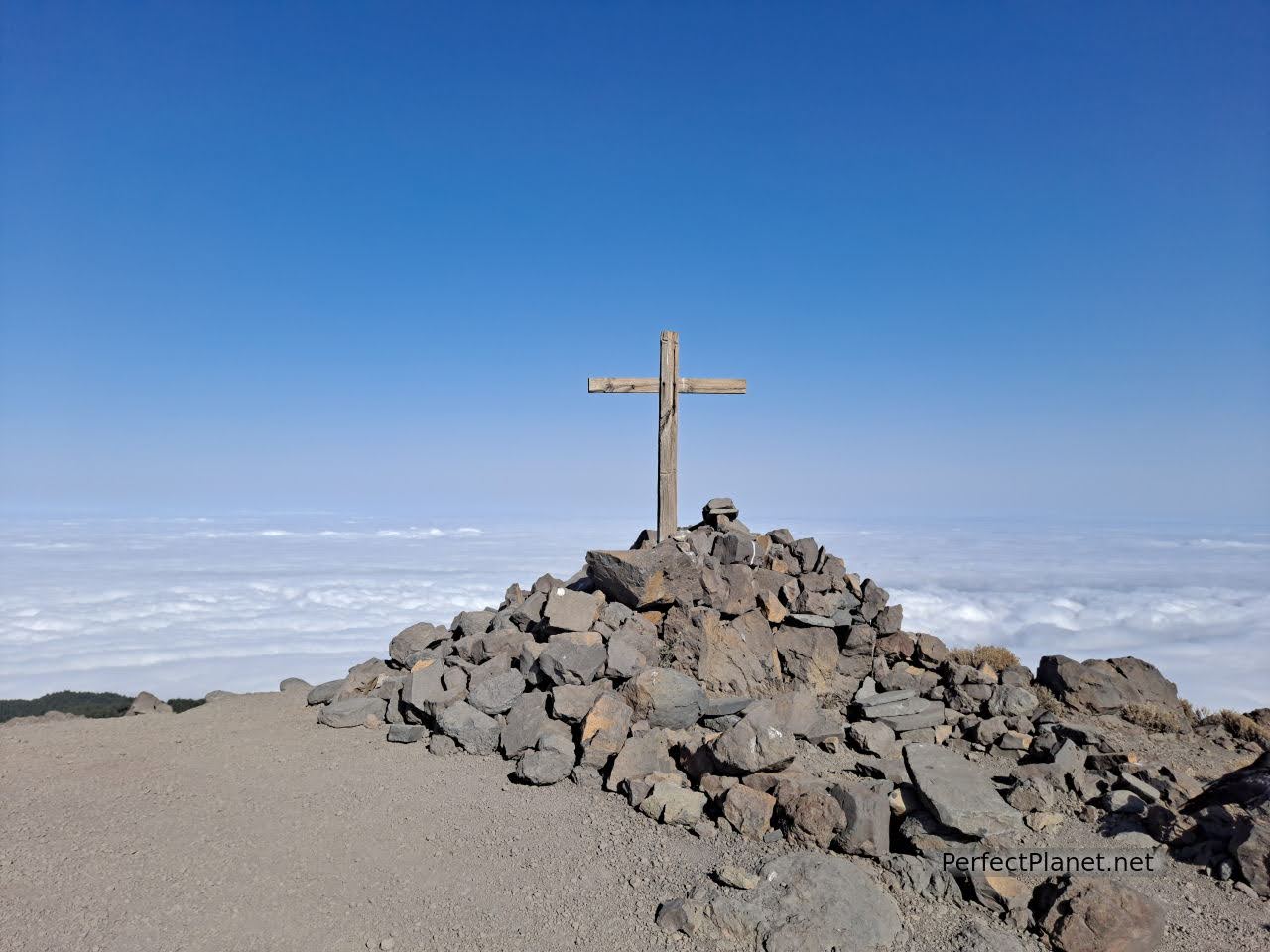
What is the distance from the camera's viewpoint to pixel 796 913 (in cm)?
579

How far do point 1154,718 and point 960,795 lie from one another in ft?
19.8

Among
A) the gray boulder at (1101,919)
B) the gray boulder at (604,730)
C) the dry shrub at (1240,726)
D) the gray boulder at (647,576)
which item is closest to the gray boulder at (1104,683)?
the dry shrub at (1240,726)

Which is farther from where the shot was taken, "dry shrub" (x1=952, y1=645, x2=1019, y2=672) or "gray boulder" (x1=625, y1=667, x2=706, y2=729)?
"dry shrub" (x1=952, y1=645, x2=1019, y2=672)

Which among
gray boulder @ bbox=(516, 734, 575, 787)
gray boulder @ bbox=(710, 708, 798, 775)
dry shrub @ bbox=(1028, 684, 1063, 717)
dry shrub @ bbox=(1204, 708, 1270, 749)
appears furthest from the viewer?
dry shrub @ bbox=(1028, 684, 1063, 717)

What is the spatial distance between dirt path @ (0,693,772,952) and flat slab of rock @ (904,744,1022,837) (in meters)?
1.68

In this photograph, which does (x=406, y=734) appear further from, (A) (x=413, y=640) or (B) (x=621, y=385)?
(B) (x=621, y=385)

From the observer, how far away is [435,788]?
799 cm

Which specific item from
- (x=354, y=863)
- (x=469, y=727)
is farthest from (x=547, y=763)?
(x=354, y=863)

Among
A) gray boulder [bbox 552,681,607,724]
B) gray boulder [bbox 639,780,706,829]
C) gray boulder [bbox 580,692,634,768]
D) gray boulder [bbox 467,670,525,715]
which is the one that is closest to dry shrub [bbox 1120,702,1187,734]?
gray boulder [bbox 639,780,706,829]

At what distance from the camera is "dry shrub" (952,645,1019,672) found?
12180 mm

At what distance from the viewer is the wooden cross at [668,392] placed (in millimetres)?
12180

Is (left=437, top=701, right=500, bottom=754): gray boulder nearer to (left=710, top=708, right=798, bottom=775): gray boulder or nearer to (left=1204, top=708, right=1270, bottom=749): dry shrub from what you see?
(left=710, top=708, right=798, bottom=775): gray boulder

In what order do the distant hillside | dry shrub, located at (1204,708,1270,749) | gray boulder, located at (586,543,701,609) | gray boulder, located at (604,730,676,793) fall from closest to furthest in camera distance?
1. gray boulder, located at (604,730,676,793)
2. gray boulder, located at (586,543,701,609)
3. dry shrub, located at (1204,708,1270,749)
4. the distant hillside

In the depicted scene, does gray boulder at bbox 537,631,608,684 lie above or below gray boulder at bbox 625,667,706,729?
above
